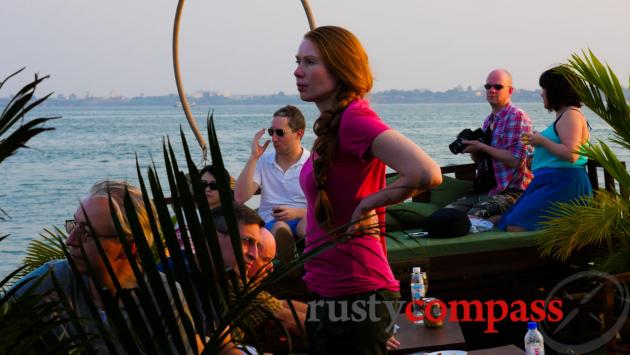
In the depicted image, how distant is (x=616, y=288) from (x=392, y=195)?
98.1 inches

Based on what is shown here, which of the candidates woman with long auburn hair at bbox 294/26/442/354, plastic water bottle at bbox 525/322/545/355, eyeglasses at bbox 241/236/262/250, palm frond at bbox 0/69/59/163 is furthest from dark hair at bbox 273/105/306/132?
palm frond at bbox 0/69/59/163

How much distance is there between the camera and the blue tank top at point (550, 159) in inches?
214

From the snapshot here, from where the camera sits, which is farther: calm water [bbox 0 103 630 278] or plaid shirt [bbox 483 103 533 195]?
calm water [bbox 0 103 630 278]

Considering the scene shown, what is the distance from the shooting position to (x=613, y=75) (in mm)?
4809

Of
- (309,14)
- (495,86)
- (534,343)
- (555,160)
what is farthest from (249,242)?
(495,86)

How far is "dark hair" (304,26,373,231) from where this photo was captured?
2324 millimetres

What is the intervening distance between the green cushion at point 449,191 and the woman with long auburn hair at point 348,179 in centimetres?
438

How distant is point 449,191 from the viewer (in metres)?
6.77

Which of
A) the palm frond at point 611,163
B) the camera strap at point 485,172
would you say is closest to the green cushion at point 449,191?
the camera strap at point 485,172

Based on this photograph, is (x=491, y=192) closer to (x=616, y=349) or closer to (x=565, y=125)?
(x=565, y=125)

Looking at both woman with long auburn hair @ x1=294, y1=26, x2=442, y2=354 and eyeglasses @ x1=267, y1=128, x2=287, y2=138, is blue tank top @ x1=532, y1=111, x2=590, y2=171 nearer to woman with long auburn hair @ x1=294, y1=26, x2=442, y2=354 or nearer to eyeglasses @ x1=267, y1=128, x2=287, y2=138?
eyeglasses @ x1=267, y1=128, x2=287, y2=138

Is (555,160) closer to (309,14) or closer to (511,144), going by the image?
(511,144)

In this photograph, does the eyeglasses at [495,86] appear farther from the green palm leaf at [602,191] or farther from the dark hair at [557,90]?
the green palm leaf at [602,191]

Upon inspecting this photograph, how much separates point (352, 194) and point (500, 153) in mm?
3876
